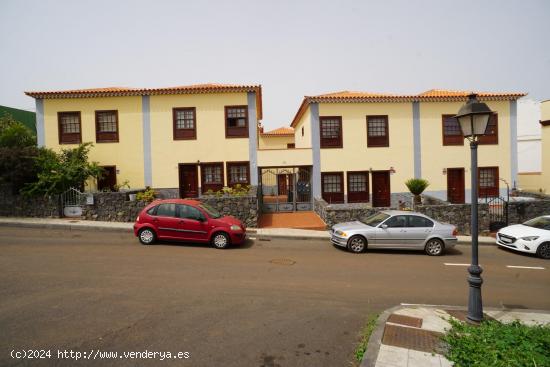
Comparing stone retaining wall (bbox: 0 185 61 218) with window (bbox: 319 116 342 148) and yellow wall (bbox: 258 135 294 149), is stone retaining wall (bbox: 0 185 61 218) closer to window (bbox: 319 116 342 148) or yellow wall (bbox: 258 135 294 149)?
window (bbox: 319 116 342 148)

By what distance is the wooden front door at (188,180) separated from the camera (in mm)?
18141

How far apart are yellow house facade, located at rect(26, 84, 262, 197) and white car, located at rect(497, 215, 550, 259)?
12298mm

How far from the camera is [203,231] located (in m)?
10.3

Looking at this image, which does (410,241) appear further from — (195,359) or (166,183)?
(166,183)

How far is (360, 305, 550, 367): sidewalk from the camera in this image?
157 inches

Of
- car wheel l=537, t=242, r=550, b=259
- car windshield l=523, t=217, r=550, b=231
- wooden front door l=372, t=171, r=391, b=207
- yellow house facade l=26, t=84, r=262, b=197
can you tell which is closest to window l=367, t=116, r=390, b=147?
wooden front door l=372, t=171, r=391, b=207

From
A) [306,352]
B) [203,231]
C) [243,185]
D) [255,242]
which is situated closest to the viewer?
[306,352]

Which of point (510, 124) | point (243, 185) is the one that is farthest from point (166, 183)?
point (510, 124)

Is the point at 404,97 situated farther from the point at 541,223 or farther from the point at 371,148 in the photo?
the point at 541,223

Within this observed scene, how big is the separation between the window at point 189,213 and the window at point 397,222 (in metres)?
6.58

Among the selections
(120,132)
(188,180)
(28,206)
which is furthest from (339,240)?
(28,206)

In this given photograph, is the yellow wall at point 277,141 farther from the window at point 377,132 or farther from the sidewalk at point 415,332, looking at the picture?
the sidewalk at point 415,332

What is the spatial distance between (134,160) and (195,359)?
16263 mm

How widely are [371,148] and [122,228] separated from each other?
14.6 meters
